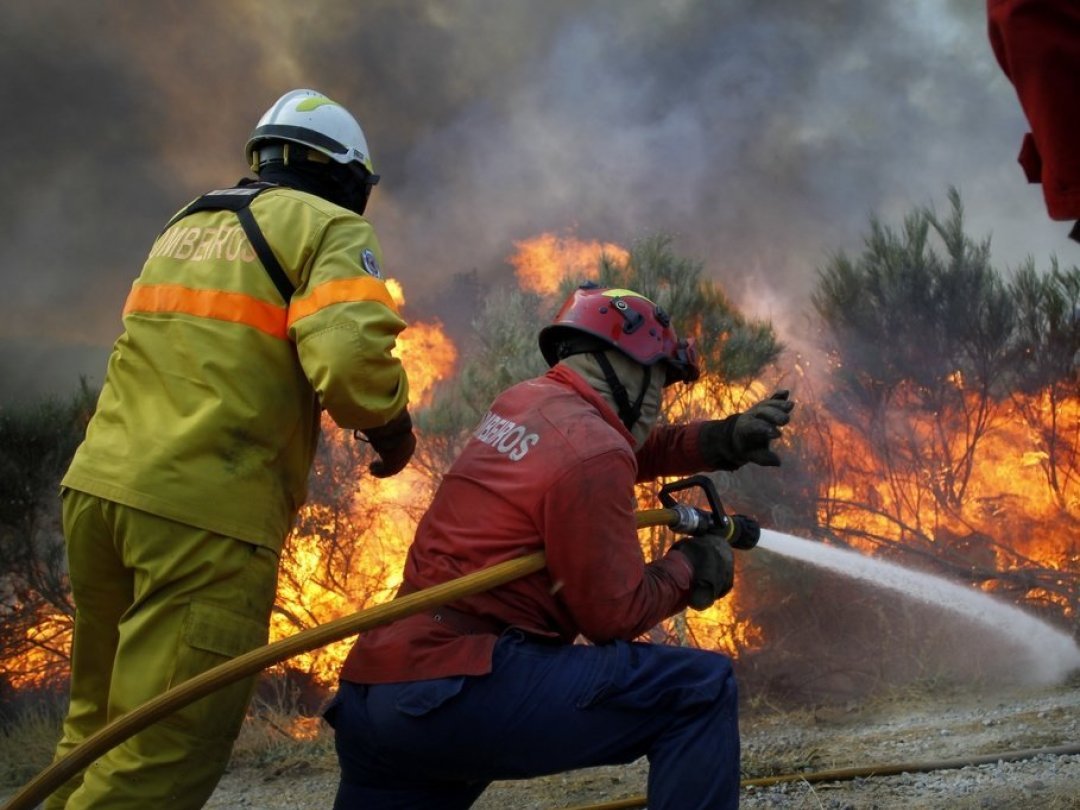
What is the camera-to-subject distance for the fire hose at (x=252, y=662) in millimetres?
2256

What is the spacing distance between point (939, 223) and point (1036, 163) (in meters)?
6.89

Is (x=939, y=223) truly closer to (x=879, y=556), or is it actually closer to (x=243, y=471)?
(x=879, y=556)

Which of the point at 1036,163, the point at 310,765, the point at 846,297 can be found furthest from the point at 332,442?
the point at 1036,163

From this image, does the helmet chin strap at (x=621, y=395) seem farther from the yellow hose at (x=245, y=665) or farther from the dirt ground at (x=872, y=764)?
the dirt ground at (x=872, y=764)

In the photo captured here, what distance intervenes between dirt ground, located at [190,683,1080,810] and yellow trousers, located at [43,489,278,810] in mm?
1676

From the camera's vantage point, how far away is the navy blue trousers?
2330 millimetres

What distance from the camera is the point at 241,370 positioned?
2551 millimetres

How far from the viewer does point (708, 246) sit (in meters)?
12.1

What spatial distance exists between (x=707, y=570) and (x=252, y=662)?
1123 millimetres

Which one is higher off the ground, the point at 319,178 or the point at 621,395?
the point at 319,178

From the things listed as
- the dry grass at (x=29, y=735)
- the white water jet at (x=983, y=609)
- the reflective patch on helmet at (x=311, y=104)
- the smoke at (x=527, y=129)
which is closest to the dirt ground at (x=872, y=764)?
the white water jet at (x=983, y=609)

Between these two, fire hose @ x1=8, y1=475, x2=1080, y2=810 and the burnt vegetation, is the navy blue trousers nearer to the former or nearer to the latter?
fire hose @ x1=8, y1=475, x2=1080, y2=810

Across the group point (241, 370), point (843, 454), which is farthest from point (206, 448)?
point (843, 454)

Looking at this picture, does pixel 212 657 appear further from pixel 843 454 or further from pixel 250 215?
pixel 843 454
